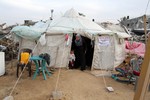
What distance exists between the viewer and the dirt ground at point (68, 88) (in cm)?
547

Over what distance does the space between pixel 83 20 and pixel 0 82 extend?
19.9ft

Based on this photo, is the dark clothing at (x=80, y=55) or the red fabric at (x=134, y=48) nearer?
the dark clothing at (x=80, y=55)

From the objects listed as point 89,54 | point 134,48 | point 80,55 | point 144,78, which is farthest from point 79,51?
point 144,78

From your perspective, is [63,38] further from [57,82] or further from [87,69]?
[57,82]

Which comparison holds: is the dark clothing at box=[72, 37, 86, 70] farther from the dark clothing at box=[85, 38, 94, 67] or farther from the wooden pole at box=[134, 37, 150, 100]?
the wooden pole at box=[134, 37, 150, 100]

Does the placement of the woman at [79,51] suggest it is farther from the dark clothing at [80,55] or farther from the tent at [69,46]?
the tent at [69,46]

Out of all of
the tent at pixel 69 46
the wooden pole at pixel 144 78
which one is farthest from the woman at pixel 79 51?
the wooden pole at pixel 144 78

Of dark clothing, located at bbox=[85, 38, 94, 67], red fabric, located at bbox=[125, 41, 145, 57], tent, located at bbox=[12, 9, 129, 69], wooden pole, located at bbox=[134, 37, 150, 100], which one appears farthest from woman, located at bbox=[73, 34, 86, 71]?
wooden pole, located at bbox=[134, 37, 150, 100]

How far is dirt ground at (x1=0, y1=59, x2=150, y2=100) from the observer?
17.9ft

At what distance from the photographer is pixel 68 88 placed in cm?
613

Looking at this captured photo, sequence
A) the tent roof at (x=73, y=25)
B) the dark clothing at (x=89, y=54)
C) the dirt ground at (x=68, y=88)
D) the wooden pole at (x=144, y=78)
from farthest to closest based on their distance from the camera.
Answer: the dark clothing at (x=89, y=54)
the tent roof at (x=73, y=25)
the dirt ground at (x=68, y=88)
the wooden pole at (x=144, y=78)

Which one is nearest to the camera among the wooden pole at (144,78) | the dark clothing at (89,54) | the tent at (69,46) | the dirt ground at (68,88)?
the wooden pole at (144,78)

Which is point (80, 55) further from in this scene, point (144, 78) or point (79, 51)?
point (144, 78)

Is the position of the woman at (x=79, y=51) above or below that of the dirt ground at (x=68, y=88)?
above
